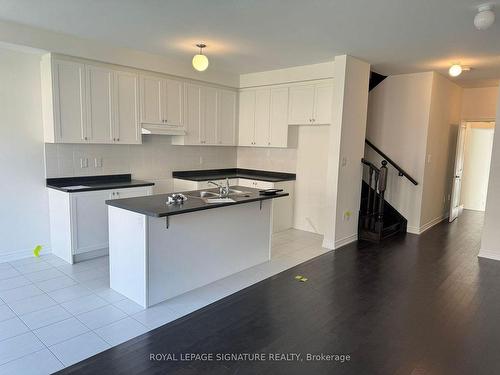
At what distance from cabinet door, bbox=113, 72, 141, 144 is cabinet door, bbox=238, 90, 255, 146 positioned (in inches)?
81.5

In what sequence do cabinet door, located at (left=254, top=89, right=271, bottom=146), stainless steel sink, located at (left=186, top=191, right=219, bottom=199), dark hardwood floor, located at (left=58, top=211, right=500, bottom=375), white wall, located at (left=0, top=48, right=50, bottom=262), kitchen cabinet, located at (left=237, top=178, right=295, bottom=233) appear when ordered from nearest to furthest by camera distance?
dark hardwood floor, located at (left=58, top=211, right=500, bottom=375) < stainless steel sink, located at (left=186, top=191, right=219, bottom=199) < white wall, located at (left=0, top=48, right=50, bottom=262) < kitchen cabinet, located at (left=237, top=178, right=295, bottom=233) < cabinet door, located at (left=254, top=89, right=271, bottom=146)

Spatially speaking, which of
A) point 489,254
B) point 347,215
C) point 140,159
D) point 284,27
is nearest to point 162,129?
point 140,159

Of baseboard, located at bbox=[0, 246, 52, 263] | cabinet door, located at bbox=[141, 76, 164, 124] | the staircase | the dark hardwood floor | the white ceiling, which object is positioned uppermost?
the white ceiling

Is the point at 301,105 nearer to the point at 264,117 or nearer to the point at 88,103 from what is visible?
the point at 264,117

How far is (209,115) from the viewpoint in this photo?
5.85 metres

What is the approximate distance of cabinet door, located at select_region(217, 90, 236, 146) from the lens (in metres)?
6.05

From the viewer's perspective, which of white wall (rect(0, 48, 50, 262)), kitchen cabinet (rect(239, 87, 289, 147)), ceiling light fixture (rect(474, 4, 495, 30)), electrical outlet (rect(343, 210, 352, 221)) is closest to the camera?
ceiling light fixture (rect(474, 4, 495, 30))

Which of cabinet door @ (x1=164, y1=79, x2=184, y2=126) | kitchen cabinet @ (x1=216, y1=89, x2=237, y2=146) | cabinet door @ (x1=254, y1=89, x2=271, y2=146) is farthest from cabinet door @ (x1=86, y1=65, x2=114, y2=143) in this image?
cabinet door @ (x1=254, y1=89, x2=271, y2=146)

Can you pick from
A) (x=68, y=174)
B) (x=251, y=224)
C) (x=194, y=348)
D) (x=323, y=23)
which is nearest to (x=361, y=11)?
(x=323, y=23)

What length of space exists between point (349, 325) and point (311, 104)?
11.5 ft

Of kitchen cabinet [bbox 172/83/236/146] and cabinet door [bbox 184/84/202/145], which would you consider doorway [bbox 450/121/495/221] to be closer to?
kitchen cabinet [bbox 172/83/236/146]

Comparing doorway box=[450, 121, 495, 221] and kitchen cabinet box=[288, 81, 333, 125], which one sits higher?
kitchen cabinet box=[288, 81, 333, 125]

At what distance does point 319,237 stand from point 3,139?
4419 millimetres

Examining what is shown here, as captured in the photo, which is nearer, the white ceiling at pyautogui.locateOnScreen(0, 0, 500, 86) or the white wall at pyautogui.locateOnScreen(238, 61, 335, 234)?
the white ceiling at pyautogui.locateOnScreen(0, 0, 500, 86)
